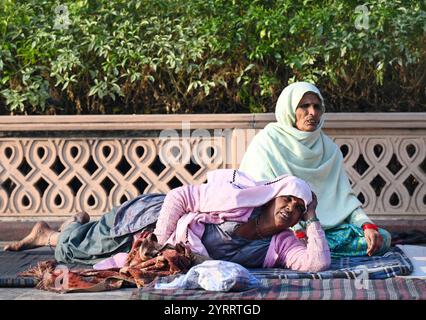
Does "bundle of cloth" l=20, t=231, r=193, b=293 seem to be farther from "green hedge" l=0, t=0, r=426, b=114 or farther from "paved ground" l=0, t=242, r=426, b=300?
"green hedge" l=0, t=0, r=426, b=114

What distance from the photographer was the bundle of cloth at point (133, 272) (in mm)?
7289

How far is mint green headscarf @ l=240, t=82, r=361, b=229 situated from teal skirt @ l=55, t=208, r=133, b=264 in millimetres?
894

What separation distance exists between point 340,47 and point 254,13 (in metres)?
0.67

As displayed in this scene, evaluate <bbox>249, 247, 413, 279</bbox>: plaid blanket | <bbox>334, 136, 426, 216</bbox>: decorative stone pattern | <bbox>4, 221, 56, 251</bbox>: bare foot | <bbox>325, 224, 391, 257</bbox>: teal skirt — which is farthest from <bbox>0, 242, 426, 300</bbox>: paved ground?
<bbox>334, 136, 426, 216</bbox>: decorative stone pattern

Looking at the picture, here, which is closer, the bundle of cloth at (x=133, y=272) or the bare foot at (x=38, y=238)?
the bundle of cloth at (x=133, y=272)

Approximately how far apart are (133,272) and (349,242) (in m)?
1.44

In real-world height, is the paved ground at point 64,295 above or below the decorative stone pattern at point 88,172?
below

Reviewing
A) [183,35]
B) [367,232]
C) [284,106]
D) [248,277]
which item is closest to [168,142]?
[183,35]

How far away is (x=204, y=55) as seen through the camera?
10.0 metres

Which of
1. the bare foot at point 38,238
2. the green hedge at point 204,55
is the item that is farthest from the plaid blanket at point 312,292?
the green hedge at point 204,55

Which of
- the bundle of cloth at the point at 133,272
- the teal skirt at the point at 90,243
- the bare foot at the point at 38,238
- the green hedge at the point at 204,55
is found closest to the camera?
the bundle of cloth at the point at 133,272

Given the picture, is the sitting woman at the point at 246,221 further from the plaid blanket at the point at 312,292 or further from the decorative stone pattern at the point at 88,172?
the decorative stone pattern at the point at 88,172

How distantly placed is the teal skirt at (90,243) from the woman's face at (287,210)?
3.41 feet
